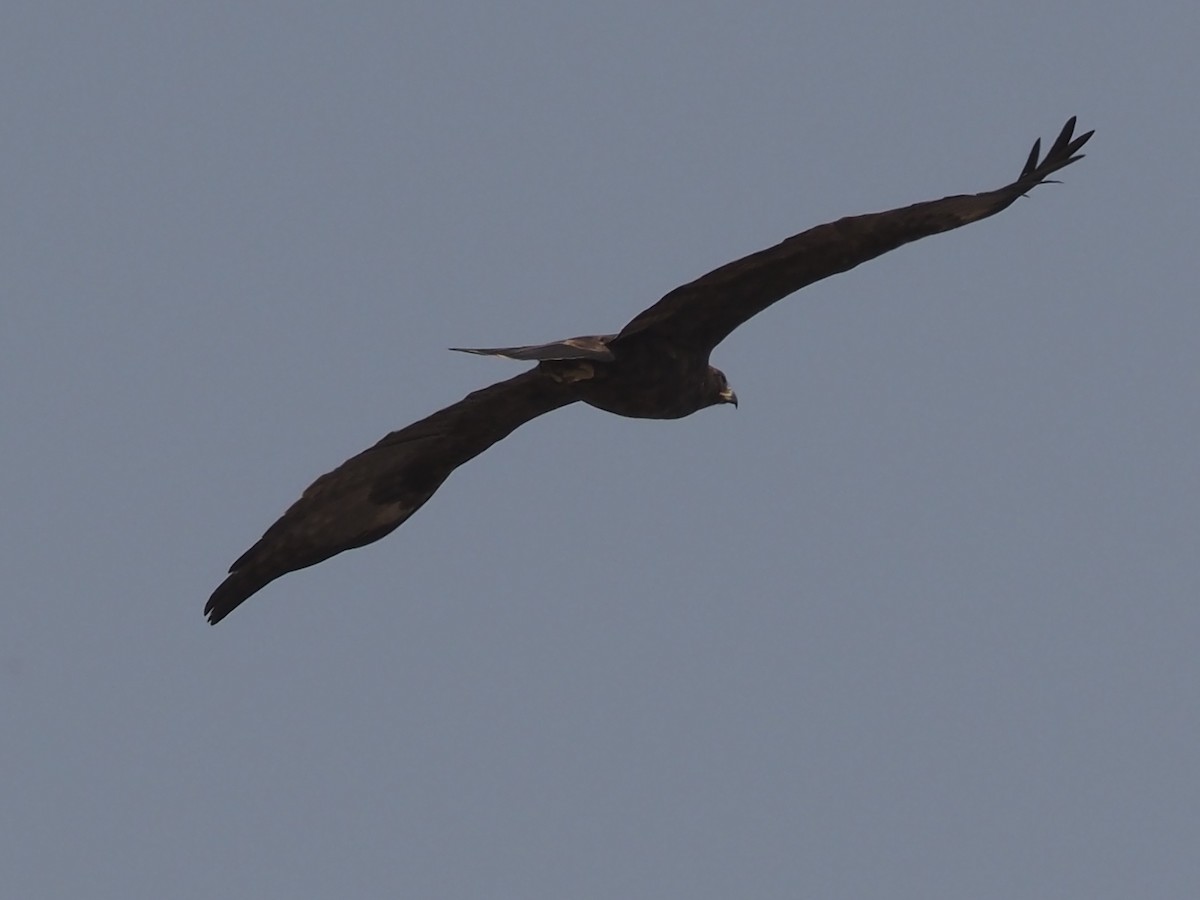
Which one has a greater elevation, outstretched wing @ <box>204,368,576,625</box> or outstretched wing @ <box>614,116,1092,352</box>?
outstretched wing @ <box>614,116,1092,352</box>

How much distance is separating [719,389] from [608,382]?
4.05ft

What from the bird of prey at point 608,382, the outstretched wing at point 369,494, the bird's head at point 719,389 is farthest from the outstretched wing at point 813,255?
the outstretched wing at point 369,494

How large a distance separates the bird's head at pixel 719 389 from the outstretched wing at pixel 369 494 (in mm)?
1012

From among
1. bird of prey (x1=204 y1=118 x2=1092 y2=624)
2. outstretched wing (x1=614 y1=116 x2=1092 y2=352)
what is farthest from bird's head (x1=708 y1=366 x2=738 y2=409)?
outstretched wing (x1=614 y1=116 x2=1092 y2=352)

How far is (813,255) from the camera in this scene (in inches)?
535

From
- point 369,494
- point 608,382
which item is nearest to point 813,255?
point 608,382

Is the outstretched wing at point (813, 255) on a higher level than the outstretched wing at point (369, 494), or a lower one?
higher

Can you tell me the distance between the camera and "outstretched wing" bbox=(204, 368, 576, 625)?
15.2m

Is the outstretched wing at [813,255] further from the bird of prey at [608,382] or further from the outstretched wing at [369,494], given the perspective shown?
the outstretched wing at [369,494]

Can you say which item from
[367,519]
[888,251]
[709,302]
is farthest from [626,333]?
[367,519]

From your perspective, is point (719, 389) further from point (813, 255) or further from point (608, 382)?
point (813, 255)

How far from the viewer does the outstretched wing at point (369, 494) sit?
1517 cm

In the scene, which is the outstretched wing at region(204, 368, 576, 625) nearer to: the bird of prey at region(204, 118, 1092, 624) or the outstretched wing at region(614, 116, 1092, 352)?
the bird of prey at region(204, 118, 1092, 624)

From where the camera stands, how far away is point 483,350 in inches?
493
